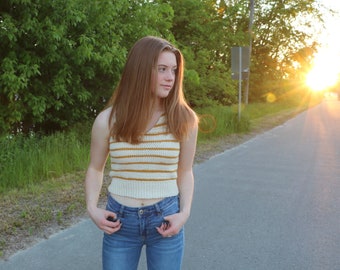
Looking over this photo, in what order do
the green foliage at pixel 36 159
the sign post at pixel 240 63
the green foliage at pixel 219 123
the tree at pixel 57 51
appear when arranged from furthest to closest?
the sign post at pixel 240 63, the green foliage at pixel 219 123, the tree at pixel 57 51, the green foliage at pixel 36 159

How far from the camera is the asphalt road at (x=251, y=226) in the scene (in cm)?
371

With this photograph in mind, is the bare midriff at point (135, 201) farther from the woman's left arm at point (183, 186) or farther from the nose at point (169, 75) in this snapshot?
the nose at point (169, 75)

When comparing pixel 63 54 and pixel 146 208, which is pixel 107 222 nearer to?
pixel 146 208

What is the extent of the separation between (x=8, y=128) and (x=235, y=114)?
814cm

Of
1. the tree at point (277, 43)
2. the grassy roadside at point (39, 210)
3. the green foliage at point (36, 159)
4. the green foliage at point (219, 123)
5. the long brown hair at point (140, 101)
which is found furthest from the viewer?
the tree at point (277, 43)

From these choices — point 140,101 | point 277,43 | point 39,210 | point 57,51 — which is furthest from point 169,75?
point 277,43

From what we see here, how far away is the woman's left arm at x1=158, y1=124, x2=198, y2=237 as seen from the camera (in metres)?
1.80

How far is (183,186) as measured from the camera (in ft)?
6.30

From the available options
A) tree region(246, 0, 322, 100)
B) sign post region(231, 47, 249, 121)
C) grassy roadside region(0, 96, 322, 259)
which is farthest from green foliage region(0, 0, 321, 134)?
tree region(246, 0, 322, 100)

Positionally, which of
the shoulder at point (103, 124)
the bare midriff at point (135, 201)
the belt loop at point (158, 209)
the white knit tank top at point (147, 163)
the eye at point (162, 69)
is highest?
the eye at point (162, 69)

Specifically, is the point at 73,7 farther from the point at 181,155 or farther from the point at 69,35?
the point at 181,155

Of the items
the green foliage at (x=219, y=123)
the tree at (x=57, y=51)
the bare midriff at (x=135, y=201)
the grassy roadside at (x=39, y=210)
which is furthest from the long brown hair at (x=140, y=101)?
the green foliage at (x=219, y=123)

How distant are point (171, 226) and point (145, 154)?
1.06 ft

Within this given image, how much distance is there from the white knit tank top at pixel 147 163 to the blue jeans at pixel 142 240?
0.21ft
